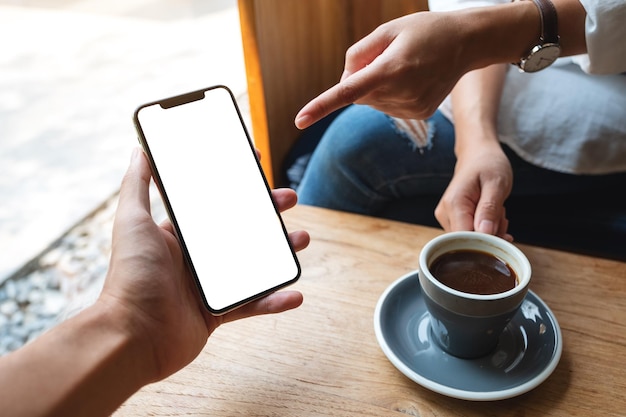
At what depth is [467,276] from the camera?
23.1 inches

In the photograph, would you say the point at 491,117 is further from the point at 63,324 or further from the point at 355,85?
the point at 63,324

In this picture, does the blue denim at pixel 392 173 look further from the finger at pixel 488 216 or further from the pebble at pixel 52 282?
the pebble at pixel 52 282

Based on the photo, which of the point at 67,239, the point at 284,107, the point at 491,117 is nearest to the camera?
the point at 491,117

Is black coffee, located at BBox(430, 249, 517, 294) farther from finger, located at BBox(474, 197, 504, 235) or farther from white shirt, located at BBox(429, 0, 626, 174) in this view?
white shirt, located at BBox(429, 0, 626, 174)

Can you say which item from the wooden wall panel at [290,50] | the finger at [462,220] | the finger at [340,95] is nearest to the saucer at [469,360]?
the finger at [462,220]

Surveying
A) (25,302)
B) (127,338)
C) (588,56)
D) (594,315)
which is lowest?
(25,302)

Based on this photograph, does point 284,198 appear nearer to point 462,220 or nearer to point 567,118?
point 462,220

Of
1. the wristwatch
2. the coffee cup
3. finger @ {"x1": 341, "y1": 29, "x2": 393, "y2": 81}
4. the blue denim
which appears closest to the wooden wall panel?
the blue denim

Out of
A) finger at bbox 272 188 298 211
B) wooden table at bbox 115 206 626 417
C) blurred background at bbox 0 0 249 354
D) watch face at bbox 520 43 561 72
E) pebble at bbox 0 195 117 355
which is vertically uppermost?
watch face at bbox 520 43 561 72

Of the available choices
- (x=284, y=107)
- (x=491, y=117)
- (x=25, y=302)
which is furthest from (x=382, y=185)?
(x=25, y=302)

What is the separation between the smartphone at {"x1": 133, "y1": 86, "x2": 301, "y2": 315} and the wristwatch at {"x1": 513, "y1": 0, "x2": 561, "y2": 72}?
1.36 ft

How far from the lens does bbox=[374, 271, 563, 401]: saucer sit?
1.86ft

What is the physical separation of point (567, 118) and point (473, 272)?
16.8 inches

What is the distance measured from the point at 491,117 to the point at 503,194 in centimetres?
18
